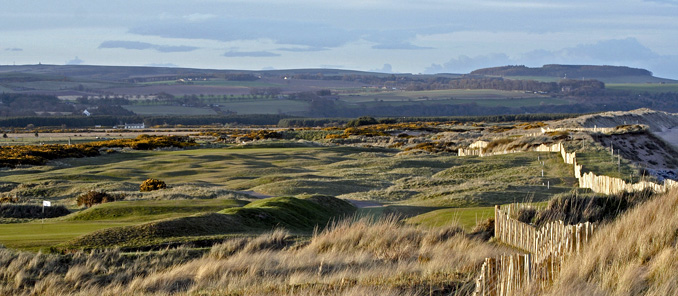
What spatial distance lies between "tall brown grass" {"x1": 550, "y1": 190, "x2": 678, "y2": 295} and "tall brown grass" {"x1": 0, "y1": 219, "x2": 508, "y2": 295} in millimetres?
Answer: 1329

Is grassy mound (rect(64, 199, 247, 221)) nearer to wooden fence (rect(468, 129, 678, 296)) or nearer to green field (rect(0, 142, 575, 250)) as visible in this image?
green field (rect(0, 142, 575, 250))

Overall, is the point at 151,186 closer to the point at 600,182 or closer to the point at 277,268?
the point at 600,182

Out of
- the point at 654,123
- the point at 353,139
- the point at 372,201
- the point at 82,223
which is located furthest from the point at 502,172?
the point at 654,123

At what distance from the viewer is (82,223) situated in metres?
18.5

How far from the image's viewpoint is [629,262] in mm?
8273

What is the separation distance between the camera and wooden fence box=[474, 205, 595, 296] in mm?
7852

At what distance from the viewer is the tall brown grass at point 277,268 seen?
31.0ft

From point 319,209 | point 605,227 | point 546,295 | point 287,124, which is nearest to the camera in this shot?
point 546,295

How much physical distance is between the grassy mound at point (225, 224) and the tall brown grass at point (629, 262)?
829 centimetres

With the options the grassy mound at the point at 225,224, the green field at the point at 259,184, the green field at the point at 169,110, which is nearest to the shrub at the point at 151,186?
the green field at the point at 259,184

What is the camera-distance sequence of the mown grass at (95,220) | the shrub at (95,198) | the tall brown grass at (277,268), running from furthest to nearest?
the shrub at (95,198) → the mown grass at (95,220) → the tall brown grass at (277,268)

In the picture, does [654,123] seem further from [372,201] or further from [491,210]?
[491,210]

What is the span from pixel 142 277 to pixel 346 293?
13.6ft

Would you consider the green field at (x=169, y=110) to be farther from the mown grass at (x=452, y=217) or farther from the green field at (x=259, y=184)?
the mown grass at (x=452, y=217)
